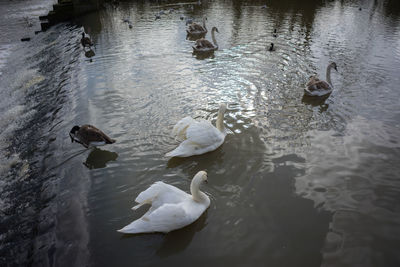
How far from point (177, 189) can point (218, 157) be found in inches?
69.6

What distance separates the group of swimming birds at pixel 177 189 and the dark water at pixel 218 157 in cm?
28

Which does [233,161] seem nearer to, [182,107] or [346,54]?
[182,107]

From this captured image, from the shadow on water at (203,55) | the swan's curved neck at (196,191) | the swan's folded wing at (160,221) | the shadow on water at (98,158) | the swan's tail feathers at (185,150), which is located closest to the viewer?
the swan's folded wing at (160,221)

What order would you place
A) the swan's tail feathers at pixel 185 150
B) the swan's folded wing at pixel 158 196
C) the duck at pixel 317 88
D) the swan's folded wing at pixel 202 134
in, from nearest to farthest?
1. the swan's folded wing at pixel 158 196
2. the swan's tail feathers at pixel 185 150
3. the swan's folded wing at pixel 202 134
4. the duck at pixel 317 88

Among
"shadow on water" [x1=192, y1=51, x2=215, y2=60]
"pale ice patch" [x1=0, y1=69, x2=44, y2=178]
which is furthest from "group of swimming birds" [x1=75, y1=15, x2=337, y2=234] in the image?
"shadow on water" [x1=192, y1=51, x2=215, y2=60]

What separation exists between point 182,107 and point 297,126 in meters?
3.52

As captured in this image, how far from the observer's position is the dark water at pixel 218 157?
4.62m

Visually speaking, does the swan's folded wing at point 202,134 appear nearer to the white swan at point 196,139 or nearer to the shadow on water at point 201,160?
the white swan at point 196,139

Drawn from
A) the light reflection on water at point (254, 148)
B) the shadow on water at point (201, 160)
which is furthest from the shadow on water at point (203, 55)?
the shadow on water at point (201, 160)

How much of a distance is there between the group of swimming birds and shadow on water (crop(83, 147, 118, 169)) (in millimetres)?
322

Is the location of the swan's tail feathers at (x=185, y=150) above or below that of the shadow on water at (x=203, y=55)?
below

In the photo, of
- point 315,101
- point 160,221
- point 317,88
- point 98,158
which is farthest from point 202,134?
point 317,88

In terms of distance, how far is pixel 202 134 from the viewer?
653cm

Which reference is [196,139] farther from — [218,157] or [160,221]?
[160,221]
